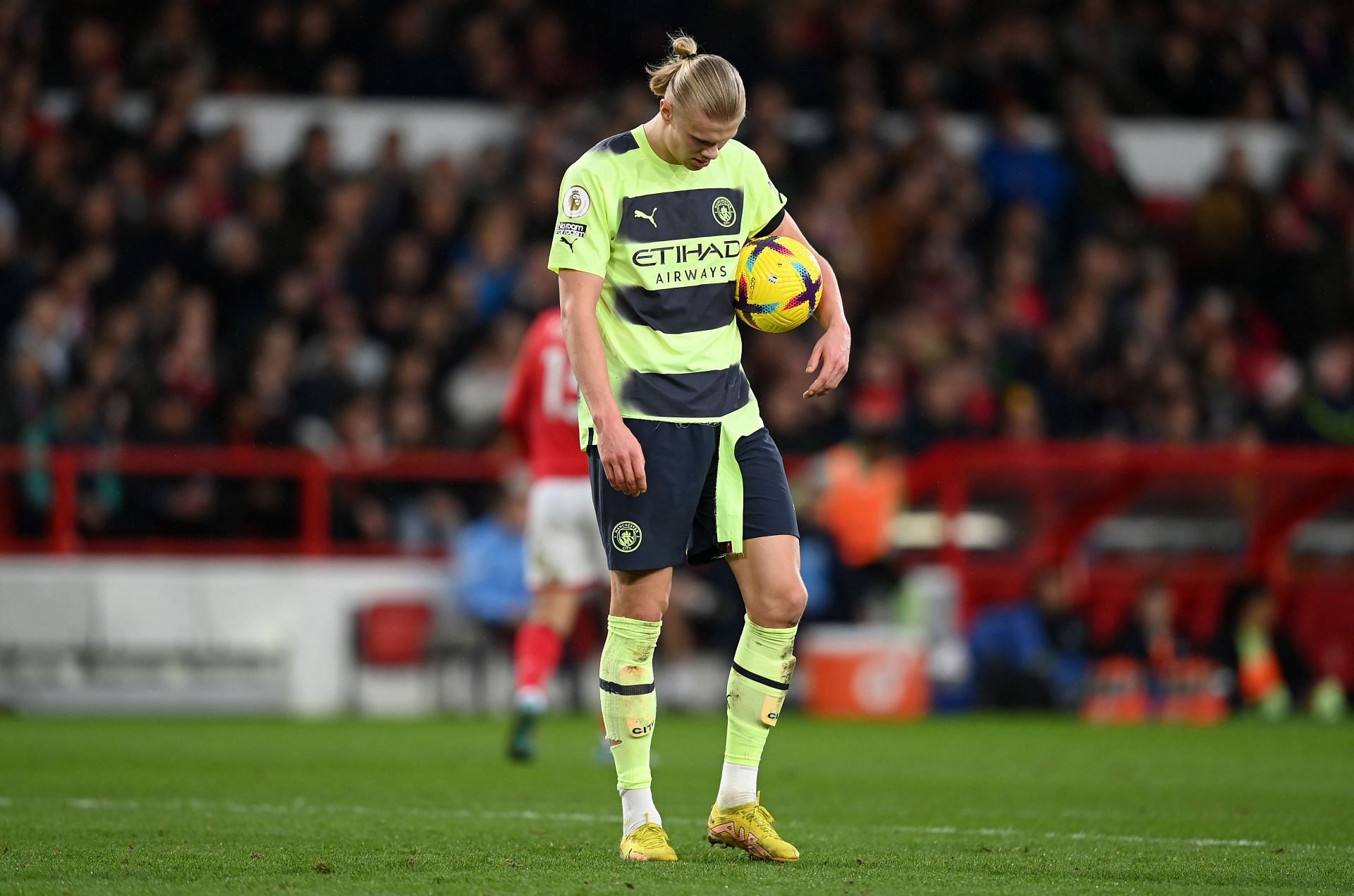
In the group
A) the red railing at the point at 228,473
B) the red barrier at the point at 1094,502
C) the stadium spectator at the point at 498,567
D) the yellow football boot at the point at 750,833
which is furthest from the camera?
the red barrier at the point at 1094,502

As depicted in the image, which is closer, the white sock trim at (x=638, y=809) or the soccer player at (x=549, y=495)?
the white sock trim at (x=638, y=809)

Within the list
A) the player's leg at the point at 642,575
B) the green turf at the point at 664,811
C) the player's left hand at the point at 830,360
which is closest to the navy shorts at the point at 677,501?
the player's leg at the point at 642,575

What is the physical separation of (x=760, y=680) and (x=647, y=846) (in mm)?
581

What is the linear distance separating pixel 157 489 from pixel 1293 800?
8.44 metres

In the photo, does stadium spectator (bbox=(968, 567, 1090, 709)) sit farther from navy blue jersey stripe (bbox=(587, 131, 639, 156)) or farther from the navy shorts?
navy blue jersey stripe (bbox=(587, 131, 639, 156))

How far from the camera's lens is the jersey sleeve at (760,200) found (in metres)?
5.71

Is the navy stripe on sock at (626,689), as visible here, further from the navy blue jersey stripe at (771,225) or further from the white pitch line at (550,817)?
the navy blue jersey stripe at (771,225)

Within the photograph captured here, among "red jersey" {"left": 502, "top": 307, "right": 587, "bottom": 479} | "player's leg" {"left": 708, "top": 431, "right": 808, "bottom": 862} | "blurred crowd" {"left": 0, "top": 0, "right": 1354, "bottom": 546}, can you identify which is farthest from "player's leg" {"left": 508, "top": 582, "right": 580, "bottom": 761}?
"blurred crowd" {"left": 0, "top": 0, "right": 1354, "bottom": 546}

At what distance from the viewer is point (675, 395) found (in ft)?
18.0

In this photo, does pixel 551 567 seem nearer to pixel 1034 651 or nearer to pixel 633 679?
pixel 633 679

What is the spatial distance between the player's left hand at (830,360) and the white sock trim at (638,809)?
1193mm

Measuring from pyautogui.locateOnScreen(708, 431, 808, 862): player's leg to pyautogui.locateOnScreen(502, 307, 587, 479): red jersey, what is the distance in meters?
3.97

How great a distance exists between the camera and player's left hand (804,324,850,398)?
549cm

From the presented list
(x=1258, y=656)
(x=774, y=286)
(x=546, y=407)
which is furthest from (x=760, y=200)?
(x=1258, y=656)
